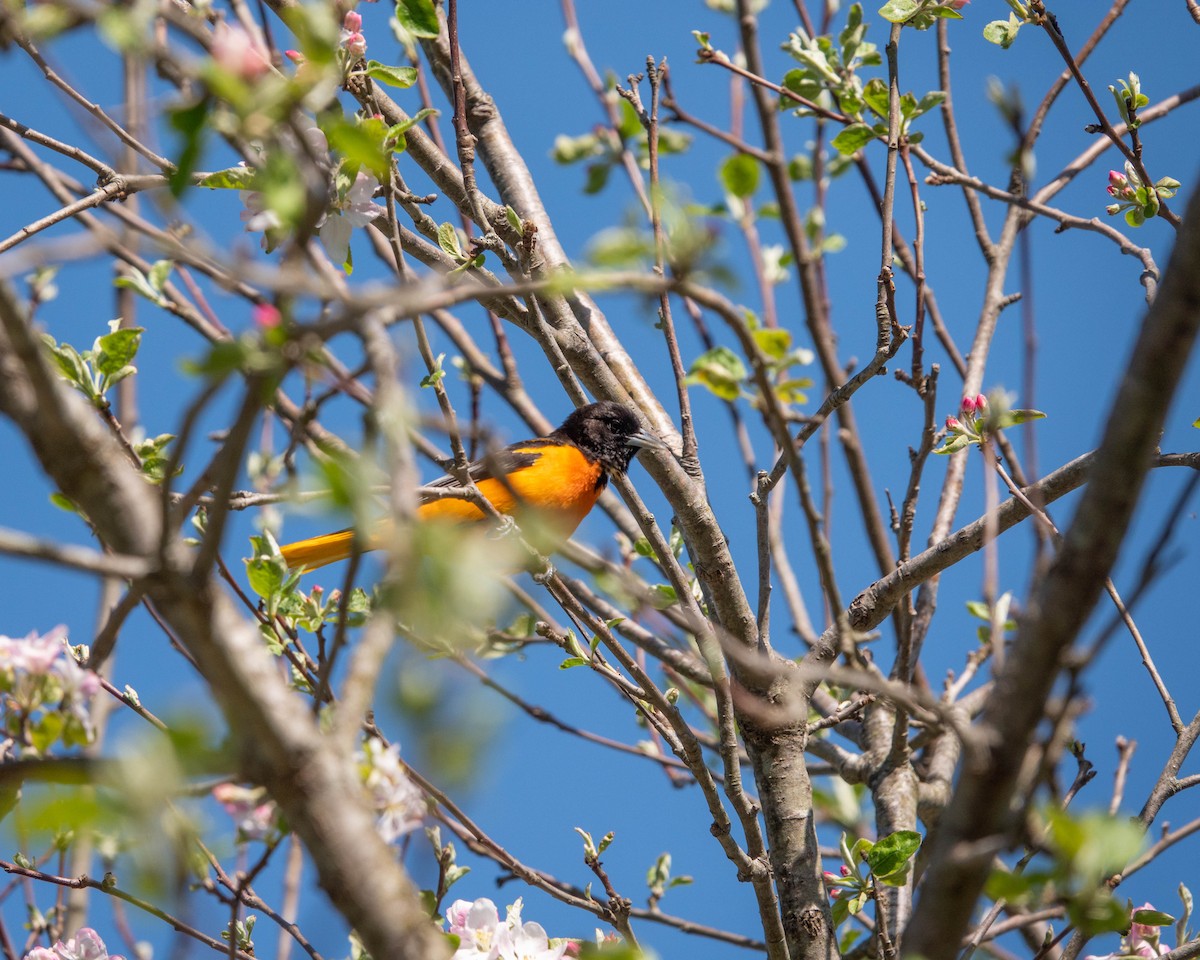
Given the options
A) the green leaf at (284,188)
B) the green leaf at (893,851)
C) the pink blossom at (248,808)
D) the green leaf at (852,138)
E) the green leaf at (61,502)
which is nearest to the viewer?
the green leaf at (284,188)

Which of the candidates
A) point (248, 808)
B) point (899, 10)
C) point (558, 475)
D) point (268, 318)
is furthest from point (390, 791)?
point (558, 475)

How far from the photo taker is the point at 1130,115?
3367 millimetres

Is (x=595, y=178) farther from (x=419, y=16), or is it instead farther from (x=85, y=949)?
(x=85, y=949)

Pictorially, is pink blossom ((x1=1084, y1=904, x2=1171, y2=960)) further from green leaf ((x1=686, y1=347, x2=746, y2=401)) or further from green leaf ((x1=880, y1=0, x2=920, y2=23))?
green leaf ((x1=880, y1=0, x2=920, y2=23))

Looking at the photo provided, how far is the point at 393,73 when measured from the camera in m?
2.32

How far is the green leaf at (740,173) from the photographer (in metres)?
1.88

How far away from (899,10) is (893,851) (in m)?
2.30

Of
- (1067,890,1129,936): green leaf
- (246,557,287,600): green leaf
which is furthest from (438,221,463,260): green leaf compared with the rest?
(1067,890,1129,936): green leaf

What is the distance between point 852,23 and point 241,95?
9.81 feet

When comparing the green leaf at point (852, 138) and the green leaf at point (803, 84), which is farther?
the green leaf at point (803, 84)

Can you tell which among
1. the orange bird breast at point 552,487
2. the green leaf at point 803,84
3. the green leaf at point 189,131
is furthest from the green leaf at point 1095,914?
the orange bird breast at point 552,487

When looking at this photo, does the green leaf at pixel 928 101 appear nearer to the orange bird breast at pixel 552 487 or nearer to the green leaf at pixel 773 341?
the green leaf at pixel 773 341

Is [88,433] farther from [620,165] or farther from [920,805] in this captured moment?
[620,165]

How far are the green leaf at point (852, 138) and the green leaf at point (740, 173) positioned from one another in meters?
1.72
